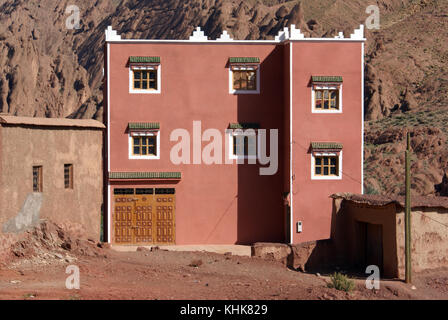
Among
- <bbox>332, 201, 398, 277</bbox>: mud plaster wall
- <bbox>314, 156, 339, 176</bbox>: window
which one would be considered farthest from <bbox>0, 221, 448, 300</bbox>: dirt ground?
<bbox>314, 156, 339, 176</bbox>: window

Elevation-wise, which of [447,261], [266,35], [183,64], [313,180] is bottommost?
[447,261]

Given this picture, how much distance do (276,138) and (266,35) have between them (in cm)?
5667

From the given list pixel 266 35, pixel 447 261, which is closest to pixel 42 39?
pixel 266 35

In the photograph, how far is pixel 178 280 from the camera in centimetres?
1931

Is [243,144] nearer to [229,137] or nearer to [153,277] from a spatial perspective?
[229,137]

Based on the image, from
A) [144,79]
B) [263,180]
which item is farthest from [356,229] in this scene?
[144,79]

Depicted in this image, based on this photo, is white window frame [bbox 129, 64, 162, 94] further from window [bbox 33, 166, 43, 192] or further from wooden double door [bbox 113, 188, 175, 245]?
window [bbox 33, 166, 43, 192]

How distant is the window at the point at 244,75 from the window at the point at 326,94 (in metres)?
2.29

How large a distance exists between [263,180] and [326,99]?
4002mm

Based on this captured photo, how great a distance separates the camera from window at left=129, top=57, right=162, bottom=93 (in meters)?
26.0

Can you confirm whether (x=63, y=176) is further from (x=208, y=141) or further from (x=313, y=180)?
(x=313, y=180)

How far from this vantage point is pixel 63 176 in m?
22.7

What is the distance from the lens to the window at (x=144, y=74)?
26016 millimetres

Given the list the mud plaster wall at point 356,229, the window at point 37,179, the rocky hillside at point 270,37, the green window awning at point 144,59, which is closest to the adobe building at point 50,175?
the window at point 37,179
